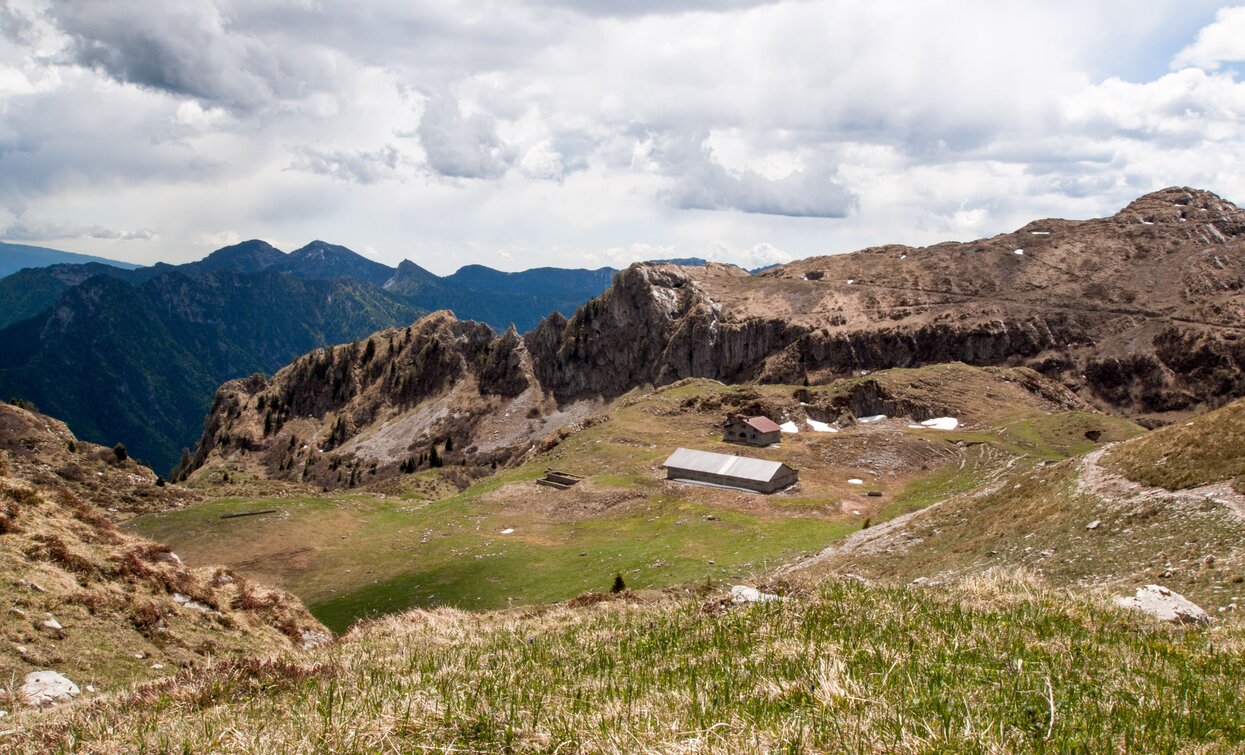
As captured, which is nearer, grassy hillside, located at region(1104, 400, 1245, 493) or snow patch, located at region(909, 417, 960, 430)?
grassy hillside, located at region(1104, 400, 1245, 493)

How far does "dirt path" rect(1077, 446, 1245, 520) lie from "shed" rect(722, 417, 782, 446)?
5369 centimetres

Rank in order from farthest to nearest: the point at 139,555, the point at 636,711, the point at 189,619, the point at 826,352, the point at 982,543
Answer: the point at 826,352 < the point at 982,543 < the point at 139,555 < the point at 189,619 < the point at 636,711

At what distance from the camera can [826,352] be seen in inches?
6983

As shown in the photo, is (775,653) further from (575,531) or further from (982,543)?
(575,531)

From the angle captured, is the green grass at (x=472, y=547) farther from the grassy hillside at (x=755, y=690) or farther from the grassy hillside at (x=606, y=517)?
the grassy hillside at (x=755, y=690)

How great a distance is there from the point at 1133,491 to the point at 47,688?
34.6 meters

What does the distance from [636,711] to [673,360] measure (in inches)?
7426

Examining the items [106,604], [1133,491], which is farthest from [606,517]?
[106,604]

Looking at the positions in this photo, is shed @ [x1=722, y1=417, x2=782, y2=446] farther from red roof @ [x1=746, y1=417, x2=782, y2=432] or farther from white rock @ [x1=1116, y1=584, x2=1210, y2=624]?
white rock @ [x1=1116, y1=584, x2=1210, y2=624]

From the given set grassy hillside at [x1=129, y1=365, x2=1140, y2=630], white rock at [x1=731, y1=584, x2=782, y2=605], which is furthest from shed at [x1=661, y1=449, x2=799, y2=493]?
white rock at [x1=731, y1=584, x2=782, y2=605]

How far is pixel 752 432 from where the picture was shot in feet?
288

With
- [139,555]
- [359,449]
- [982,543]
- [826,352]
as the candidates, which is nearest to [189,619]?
[139,555]

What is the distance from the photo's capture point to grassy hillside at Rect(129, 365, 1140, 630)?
153 ft

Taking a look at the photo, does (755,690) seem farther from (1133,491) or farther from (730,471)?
(730,471)
